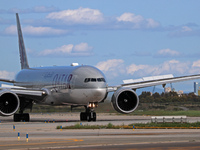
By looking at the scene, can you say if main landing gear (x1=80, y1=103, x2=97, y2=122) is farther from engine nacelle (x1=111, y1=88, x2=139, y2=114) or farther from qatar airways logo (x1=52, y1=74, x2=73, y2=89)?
qatar airways logo (x1=52, y1=74, x2=73, y2=89)

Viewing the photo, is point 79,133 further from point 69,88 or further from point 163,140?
point 69,88

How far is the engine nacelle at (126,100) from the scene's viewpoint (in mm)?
44938

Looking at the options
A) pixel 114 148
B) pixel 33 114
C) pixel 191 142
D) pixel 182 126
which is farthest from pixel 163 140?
pixel 33 114

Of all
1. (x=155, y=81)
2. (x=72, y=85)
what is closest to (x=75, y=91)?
(x=72, y=85)

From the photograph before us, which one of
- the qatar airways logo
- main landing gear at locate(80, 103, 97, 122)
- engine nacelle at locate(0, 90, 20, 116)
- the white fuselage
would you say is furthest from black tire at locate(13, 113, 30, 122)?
main landing gear at locate(80, 103, 97, 122)

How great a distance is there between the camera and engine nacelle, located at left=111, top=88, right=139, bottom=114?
147 ft

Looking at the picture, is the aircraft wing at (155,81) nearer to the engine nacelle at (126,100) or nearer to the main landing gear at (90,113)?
the engine nacelle at (126,100)

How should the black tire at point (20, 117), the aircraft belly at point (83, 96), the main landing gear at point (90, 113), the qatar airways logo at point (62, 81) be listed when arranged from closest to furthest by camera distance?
1. the aircraft belly at point (83, 96)
2. the main landing gear at point (90, 113)
3. the qatar airways logo at point (62, 81)
4. the black tire at point (20, 117)

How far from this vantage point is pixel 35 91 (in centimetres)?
4666

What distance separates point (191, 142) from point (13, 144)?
7761mm

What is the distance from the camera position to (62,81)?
46375mm

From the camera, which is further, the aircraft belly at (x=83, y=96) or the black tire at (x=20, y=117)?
the black tire at (x=20, y=117)

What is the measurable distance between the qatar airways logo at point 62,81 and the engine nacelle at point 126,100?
3807mm

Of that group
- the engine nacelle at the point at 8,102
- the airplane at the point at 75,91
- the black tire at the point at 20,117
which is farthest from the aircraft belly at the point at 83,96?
the black tire at the point at 20,117
